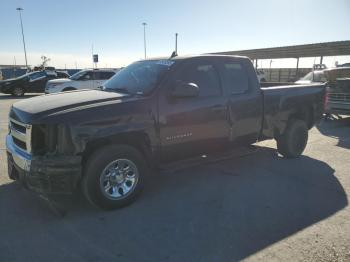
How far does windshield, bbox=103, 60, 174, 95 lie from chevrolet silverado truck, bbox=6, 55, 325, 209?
0.02 m

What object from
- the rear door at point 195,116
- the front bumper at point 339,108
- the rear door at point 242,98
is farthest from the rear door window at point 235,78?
the front bumper at point 339,108

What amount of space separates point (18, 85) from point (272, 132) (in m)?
20.2

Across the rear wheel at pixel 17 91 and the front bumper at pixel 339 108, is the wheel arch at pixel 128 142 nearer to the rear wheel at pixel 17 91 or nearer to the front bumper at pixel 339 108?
the front bumper at pixel 339 108

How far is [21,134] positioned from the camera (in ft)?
13.7

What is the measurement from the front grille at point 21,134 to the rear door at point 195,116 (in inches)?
64.1

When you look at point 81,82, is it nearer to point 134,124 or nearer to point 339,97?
point 339,97

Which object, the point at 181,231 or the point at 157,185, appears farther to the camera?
the point at 157,185

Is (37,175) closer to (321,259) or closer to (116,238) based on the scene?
(116,238)

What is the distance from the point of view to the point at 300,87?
270 inches

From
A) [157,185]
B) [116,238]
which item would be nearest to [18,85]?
[157,185]

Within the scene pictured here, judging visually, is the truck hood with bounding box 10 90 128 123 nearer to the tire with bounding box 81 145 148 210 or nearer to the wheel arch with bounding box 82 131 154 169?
the wheel arch with bounding box 82 131 154 169

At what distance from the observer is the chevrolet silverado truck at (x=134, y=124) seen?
3.95 m

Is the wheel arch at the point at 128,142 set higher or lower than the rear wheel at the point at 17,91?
higher

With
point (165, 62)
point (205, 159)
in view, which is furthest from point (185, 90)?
point (205, 159)
